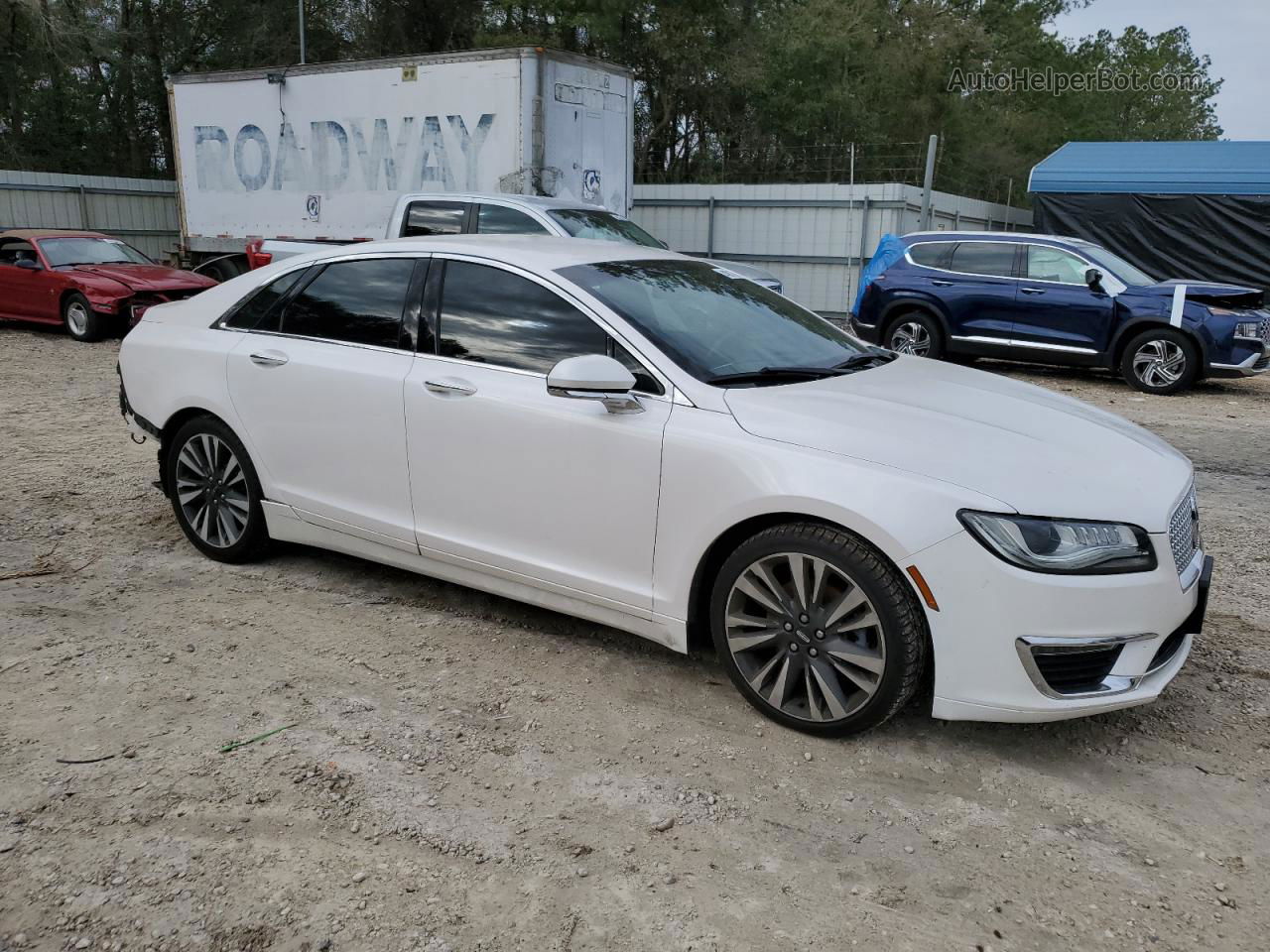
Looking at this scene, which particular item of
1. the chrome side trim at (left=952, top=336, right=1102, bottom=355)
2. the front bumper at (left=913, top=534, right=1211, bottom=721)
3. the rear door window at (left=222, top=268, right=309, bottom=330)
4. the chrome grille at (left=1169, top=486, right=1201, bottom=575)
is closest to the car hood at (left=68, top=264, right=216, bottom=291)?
the rear door window at (left=222, top=268, right=309, bottom=330)

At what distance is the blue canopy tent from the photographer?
16.9 meters

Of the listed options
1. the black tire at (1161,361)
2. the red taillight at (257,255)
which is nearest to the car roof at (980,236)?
the black tire at (1161,361)

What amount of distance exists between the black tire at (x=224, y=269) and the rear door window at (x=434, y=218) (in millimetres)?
5505

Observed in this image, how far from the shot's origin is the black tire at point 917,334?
39.7 ft

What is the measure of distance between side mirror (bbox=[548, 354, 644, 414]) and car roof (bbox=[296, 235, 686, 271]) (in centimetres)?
69

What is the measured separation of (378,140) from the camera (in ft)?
43.5

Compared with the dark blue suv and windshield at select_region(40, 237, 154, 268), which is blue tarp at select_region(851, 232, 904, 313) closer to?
the dark blue suv

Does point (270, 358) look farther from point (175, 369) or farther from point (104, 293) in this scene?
point (104, 293)

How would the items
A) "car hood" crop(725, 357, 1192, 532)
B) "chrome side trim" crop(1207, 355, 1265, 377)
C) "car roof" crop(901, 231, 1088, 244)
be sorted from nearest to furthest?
"car hood" crop(725, 357, 1192, 532)
"chrome side trim" crop(1207, 355, 1265, 377)
"car roof" crop(901, 231, 1088, 244)

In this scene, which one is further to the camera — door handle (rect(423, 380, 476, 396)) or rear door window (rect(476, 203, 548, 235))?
rear door window (rect(476, 203, 548, 235))

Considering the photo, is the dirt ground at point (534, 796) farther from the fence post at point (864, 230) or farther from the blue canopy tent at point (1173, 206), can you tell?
the blue canopy tent at point (1173, 206)

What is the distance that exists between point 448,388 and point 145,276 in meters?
11.2

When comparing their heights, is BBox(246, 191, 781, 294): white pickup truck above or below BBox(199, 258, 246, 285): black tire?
above

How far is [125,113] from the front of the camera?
29875 millimetres
